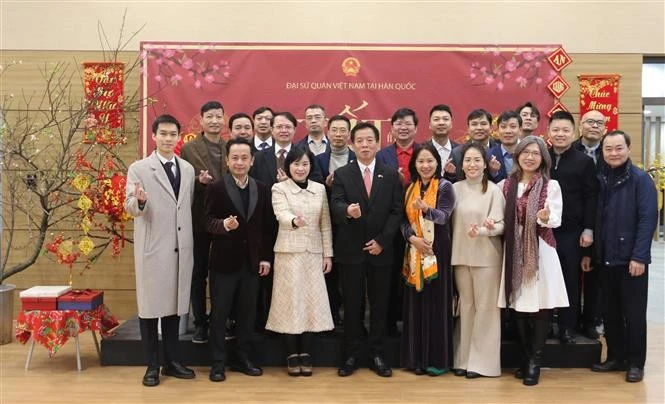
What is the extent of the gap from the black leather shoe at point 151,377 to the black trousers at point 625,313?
9.68 ft

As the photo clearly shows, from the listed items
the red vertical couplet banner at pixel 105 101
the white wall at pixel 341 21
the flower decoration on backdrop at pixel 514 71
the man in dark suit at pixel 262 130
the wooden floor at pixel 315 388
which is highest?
the white wall at pixel 341 21

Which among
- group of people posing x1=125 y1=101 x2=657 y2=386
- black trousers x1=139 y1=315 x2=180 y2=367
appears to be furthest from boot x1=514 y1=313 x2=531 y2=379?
black trousers x1=139 y1=315 x2=180 y2=367

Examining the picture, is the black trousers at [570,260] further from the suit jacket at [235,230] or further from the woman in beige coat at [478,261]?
the suit jacket at [235,230]

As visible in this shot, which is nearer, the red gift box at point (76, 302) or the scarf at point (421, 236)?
the scarf at point (421, 236)

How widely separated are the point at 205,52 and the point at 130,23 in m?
0.79

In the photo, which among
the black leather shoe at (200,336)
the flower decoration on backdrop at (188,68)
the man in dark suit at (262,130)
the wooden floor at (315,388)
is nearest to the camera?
the wooden floor at (315,388)

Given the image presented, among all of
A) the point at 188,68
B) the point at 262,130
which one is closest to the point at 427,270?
the point at 262,130

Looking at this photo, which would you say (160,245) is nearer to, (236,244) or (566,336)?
(236,244)

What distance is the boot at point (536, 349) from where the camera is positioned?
3.47 m

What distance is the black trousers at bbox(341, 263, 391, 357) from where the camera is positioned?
3.54 meters

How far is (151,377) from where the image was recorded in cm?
343

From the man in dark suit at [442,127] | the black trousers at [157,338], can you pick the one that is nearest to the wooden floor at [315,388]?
the black trousers at [157,338]

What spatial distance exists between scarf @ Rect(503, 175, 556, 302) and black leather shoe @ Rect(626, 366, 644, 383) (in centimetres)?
94

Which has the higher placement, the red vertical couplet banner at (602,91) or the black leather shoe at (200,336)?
the red vertical couplet banner at (602,91)
